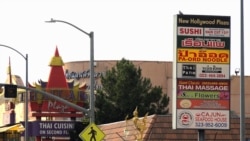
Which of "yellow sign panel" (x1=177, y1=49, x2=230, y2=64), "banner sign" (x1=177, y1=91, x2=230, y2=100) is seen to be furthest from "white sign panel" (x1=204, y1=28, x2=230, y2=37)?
"banner sign" (x1=177, y1=91, x2=230, y2=100)

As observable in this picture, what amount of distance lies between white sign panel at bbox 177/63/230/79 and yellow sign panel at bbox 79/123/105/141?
574cm

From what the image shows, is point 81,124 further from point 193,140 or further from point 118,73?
point 118,73

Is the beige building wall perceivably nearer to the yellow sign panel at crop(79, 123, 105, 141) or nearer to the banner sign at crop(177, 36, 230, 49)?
the yellow sign panel at crop(79, 123, 105, 141)

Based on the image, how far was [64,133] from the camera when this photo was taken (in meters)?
68.6

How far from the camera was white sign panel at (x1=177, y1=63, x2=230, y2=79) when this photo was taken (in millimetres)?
35719

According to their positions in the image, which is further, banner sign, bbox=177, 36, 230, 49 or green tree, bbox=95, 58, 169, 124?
green tree, bbox=95, 58, 169, 124

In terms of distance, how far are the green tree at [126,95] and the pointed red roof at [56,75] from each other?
1348cm

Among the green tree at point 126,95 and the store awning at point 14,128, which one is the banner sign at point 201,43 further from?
the green tree at point 126,95

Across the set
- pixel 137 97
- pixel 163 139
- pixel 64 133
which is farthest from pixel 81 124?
pixel 137 97

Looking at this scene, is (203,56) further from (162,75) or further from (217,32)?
(162,75)

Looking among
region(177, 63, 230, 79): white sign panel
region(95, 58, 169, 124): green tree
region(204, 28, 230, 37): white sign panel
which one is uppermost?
region(204, 28, 230, 37): white sign panel

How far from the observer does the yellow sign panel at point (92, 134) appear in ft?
131

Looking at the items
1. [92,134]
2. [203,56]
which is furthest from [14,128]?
[203,56]

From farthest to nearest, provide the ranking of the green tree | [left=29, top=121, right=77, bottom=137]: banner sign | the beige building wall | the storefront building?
1. the beige building wall
2. the green tree
3. the storefront building
4. [left=29, top=121, right=77, bottom=137]: banner sign
